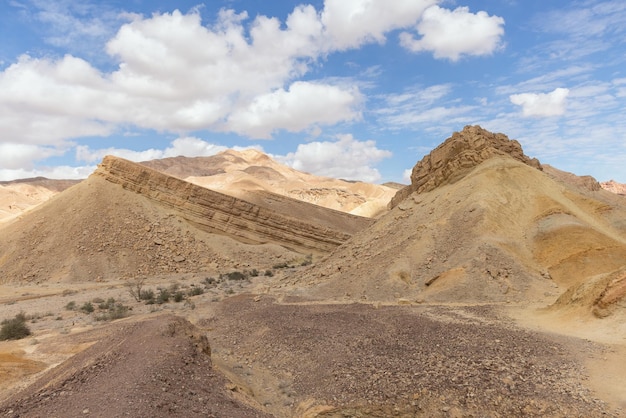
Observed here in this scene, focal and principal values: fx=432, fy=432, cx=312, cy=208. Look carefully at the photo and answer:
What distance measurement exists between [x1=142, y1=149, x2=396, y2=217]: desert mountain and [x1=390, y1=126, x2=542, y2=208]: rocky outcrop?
23860 millimetres

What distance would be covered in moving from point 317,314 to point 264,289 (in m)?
7.68

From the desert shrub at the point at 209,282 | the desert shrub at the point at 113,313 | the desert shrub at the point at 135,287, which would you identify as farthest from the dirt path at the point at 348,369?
the desert shrub at the point at 209,282

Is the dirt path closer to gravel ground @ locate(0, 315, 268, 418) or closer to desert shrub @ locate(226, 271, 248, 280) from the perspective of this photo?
gravel ground @ locate(0, 315, 268, 418)

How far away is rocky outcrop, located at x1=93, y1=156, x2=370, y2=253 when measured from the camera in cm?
3366

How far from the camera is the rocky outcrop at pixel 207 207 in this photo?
33.7 m

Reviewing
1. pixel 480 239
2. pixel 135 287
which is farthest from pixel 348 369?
pixel 135 287

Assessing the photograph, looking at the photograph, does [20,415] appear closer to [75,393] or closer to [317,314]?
[75,393]

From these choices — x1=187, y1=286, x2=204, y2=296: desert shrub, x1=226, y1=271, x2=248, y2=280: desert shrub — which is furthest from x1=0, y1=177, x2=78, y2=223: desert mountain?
x1=187, y1=286, x2=204, y2=296: desert shrub

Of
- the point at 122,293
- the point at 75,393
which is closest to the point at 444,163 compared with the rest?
the point at 122,293

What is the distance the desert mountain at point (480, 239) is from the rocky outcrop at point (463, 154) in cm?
5

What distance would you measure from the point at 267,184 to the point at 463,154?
188 ft

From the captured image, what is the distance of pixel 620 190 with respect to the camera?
221 feet

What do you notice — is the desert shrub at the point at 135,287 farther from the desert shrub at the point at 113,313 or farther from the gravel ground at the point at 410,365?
the gravel ground at the point at 410,365

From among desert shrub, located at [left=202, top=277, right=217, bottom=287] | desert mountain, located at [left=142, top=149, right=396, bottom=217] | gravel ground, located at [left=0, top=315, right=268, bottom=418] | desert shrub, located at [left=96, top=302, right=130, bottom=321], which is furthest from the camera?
desert mountain, located at [left=142, top=149, right=396, bottom=217]
